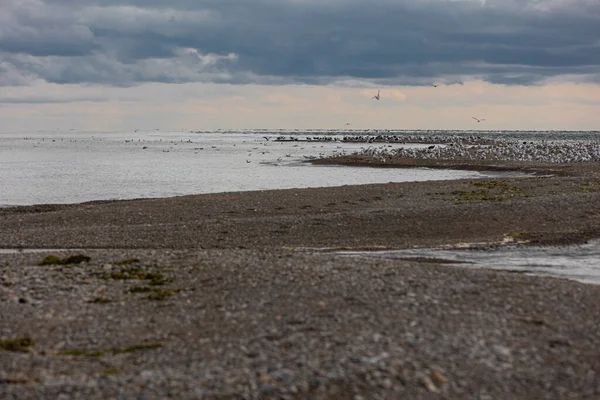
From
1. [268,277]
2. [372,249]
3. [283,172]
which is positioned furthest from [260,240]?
[283,172]

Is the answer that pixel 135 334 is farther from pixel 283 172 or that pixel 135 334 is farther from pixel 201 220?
pixel 283 172

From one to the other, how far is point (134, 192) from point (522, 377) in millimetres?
43379

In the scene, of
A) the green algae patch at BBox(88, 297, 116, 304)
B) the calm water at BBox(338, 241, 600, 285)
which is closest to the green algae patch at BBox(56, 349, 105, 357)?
the green algae patch at BBox(88, 297, 116, 304)

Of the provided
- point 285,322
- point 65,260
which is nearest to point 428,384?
point 285,322

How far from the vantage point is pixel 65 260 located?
21469mm

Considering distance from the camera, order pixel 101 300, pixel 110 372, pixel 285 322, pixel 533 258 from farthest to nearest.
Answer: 1. pixel 533 258
2. pixel 101 300
3. pixel 285 322
4. pixel 110 372

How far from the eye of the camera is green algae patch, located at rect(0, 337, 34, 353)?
13.1 m

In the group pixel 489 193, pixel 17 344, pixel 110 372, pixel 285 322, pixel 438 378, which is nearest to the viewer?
pixel 438 378

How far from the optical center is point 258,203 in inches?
1513

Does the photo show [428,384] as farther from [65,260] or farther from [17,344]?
[65,260]

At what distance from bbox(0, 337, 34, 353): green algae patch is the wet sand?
11 cm

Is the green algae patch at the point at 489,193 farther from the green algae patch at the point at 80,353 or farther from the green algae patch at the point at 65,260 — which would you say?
the green algae patch at the point at 80,353

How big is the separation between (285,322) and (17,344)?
4363 millimetres

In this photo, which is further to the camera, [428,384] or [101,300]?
[101,300]
